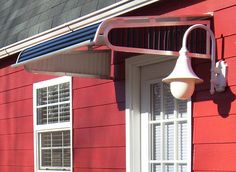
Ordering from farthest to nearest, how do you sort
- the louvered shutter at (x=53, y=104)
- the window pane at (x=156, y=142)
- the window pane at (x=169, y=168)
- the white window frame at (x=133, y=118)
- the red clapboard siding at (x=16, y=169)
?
1. the red clapboard siding at (x=16, y=169)
2. the louvered shutter at (x=53, y=104)
3. the white window frame at (x=133, y=118)
4. the window pane at (x=156, y=142)
5. the window pane at (x=169, y=168)

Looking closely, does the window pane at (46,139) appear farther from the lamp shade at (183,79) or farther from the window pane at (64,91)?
the lamp shade at (183,79)

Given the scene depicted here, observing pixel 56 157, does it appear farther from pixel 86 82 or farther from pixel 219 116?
pixel 219 116

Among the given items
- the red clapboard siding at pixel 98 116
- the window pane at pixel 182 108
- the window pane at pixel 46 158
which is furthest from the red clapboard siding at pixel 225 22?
the window pane at pixel 46 158

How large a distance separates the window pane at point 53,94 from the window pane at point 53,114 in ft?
0.29

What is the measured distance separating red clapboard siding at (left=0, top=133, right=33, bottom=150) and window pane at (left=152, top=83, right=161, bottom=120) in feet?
9.35

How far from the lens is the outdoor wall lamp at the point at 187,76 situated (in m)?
4.92

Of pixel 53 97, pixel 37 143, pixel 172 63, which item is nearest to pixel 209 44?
pixel 172 63

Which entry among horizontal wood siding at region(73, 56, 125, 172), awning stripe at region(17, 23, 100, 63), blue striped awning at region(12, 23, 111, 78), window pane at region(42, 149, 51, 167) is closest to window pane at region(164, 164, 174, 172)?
horizontal wood siding at region(73, 56, 125, 172)

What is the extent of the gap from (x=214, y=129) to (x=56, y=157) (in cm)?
322

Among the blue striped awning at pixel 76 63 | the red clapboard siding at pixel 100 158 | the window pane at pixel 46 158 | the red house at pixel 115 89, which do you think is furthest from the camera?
the window pane at pixel 46 158

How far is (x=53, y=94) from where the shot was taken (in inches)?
315

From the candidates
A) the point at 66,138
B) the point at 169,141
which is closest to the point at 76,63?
the point at 66,138

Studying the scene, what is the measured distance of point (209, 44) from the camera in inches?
206

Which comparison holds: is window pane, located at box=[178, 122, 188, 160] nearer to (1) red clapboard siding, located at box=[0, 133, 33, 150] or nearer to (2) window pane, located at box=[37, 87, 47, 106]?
(2) window pane, located at box=[37, 87, 47, 106]
